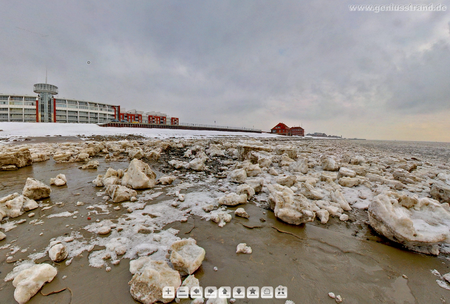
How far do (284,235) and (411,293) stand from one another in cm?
137

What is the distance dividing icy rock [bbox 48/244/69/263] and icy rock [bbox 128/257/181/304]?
1023mm

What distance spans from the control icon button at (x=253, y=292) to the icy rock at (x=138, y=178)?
346 centimetres

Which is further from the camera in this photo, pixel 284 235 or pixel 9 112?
pixel 9 112

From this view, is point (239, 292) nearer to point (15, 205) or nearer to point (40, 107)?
point (15, 205)

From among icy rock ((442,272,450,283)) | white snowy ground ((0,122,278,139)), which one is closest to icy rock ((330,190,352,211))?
icy rock ((442,272,450,283))

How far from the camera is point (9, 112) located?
56156 millimetres

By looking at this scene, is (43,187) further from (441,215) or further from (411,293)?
(441,215)

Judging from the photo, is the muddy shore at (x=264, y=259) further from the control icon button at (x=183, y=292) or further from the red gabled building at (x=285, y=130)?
the red gabled building at (x=285, y=130)

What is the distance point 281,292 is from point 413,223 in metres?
2.35

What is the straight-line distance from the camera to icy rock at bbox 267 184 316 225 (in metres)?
2.96

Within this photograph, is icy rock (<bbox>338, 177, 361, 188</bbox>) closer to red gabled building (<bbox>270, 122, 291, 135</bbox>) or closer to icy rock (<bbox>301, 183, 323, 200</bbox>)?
icy rock (<bbox>301, 183, 323, 200</bbox>)

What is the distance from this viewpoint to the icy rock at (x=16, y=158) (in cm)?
573

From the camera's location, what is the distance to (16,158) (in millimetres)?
5883

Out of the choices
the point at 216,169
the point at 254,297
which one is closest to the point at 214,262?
the point at 254,297
